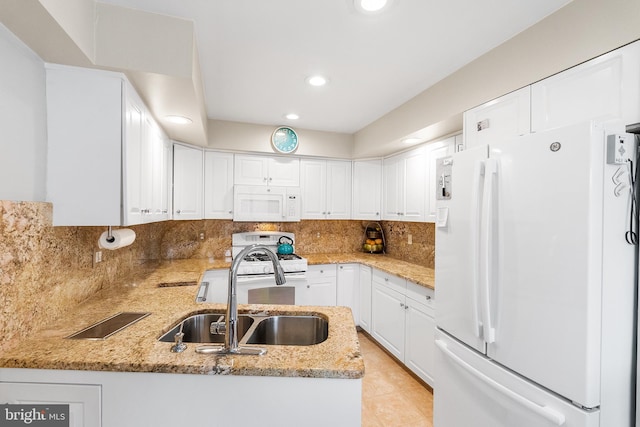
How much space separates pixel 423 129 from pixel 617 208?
5.20 feet

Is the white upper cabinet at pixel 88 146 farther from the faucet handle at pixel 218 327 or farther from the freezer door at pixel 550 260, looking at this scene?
the freezer door at pixel 550 260

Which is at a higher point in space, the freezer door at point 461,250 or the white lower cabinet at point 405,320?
the freezer door at point 461,250

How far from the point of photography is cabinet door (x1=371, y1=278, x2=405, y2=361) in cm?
284

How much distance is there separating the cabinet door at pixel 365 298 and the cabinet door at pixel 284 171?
1.37 m

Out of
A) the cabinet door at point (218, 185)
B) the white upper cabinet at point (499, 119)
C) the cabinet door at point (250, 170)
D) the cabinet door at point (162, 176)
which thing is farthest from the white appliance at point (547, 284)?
the cabinet door at point (218, 185)

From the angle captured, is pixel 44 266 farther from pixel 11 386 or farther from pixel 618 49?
pixel 618 49

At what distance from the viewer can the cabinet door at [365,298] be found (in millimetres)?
3490

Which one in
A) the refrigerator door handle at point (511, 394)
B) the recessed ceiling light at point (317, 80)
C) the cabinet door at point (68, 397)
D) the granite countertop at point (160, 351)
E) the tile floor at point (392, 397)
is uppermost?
the recessed ceiling light at point (317, 80)

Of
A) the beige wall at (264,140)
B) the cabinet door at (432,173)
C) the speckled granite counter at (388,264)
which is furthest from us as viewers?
the beige wall at (264,140)

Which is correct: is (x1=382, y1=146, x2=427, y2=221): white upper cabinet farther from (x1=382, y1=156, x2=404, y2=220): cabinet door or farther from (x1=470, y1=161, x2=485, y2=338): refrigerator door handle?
(x1=470, y1=161, x2=485, y2=338): refrigerator door handle

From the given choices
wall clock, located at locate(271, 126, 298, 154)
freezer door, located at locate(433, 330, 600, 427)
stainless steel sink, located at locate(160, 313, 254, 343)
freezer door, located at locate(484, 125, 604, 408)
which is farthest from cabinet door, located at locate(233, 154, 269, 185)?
freezer door, located at locate(484, 125, 604, 408)

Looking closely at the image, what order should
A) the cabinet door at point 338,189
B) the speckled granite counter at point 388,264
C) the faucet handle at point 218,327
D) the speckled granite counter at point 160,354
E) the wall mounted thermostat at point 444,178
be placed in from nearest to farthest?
the speckled granite counter at point 160,354 < the faucet handle at point 218,327 < the wall mounted thermostat at point 444,178 < the speckled granite counter at point 388,264 < the cabinet door at point 338,189

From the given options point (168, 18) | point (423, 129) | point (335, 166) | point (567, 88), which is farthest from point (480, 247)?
point (335, 166)

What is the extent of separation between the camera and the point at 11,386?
1143mm
